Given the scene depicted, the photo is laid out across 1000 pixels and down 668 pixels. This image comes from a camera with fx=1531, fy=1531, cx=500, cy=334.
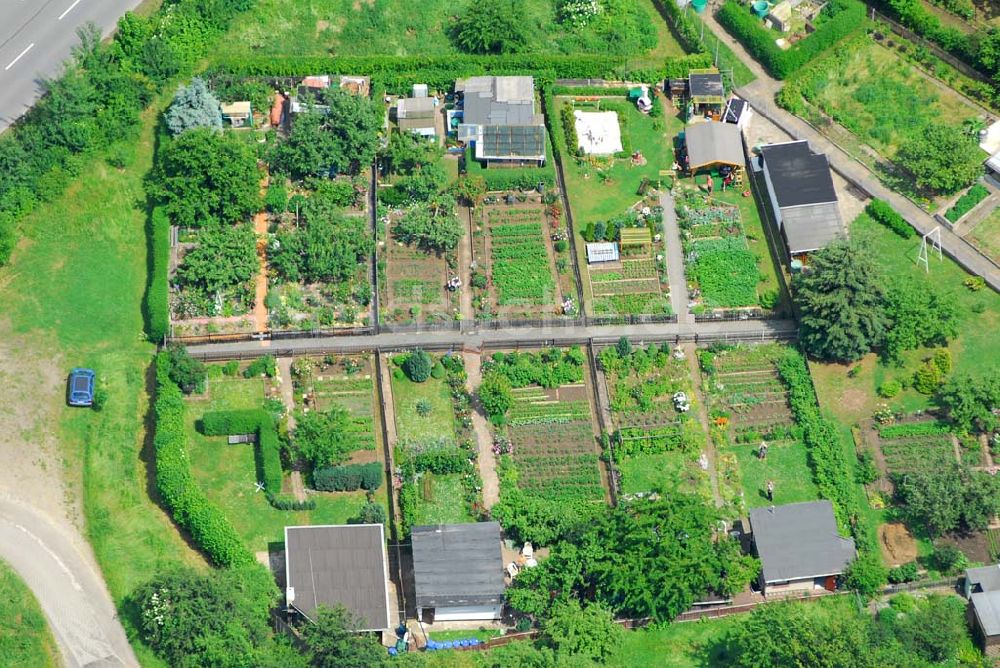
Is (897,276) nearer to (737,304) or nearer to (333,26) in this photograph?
(737,304)

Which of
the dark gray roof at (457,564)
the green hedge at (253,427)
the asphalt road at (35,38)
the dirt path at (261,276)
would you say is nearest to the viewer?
the dark gray roof at (457,564)

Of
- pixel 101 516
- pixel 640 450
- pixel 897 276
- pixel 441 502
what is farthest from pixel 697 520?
pixel 101 516

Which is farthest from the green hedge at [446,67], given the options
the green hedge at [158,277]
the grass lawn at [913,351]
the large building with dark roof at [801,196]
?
the grass lawn at [913,351]

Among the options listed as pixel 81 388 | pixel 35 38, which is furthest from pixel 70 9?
pixel 81 388

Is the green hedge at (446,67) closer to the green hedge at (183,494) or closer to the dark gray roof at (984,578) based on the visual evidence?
the green hedge at (183,494)

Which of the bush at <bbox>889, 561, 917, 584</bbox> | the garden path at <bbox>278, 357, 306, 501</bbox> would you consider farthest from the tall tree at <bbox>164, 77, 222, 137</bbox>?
the bush at <bbox>889, 561, 917, 584</bbox>

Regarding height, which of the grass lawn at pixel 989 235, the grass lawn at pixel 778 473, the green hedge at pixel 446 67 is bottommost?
the grass lawn at pixel 778 473
